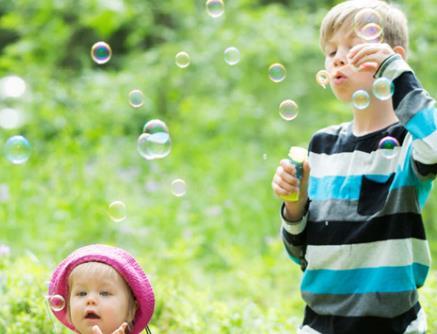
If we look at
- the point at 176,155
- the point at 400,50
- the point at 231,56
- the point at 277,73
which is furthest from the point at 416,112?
the point at 176,155

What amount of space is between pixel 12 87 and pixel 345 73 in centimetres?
555

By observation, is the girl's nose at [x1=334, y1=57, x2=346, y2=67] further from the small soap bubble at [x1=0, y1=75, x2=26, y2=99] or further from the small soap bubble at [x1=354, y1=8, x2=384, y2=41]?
the small soap bubble at [x1=0, y1=75, x2=26, y2=99]

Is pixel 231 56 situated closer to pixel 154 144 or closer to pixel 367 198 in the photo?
pixel 154 144

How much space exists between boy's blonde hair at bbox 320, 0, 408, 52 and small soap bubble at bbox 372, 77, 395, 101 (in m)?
0.25

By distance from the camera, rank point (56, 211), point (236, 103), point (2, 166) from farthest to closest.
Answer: point (236, 103), point (2, 166), point (56, 211)

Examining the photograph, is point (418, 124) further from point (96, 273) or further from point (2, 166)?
point (2, 166)

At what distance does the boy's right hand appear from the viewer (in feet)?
7.94

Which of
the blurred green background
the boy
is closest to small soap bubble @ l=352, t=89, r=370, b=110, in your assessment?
the boy

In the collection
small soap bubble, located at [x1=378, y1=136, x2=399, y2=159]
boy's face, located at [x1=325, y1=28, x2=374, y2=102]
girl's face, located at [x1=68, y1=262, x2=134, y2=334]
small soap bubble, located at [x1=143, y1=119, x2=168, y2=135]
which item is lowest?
girl's face, located at [x1=68, y1=262, x2=134, y2=334]

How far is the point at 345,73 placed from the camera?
238 centimetres

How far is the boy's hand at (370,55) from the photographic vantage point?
228 centimetres

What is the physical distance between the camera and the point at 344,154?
249 cm

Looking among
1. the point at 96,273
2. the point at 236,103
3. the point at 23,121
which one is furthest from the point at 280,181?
the point at 23,121

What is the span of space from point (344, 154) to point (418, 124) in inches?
14.7
